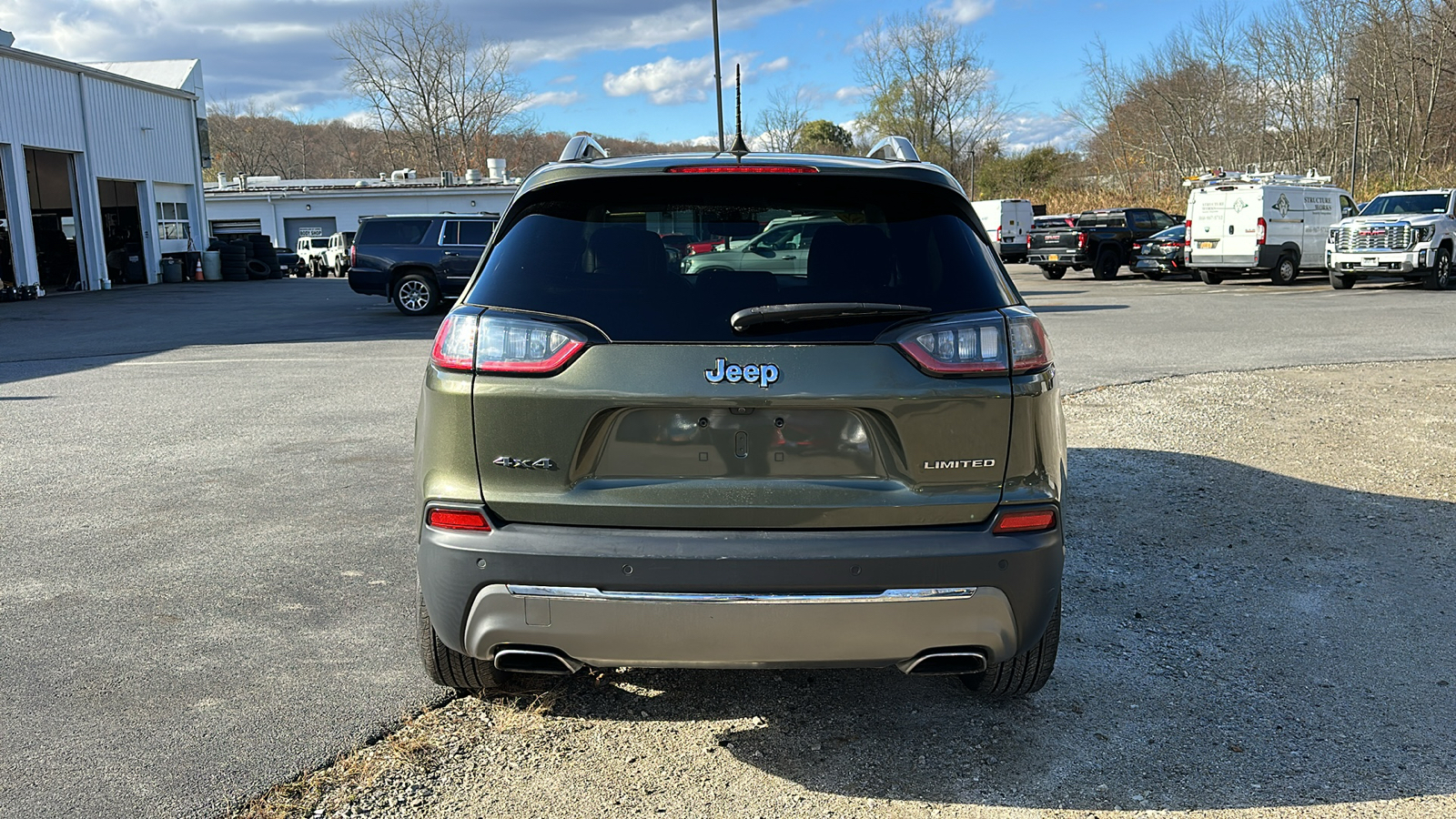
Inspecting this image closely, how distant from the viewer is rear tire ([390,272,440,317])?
2130 centimetres

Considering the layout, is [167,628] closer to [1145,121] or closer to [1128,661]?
[1128,661]

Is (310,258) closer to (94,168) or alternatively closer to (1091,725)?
(94,168)

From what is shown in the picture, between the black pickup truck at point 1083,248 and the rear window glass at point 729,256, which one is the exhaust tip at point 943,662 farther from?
the black pickup truck at point 1083,248

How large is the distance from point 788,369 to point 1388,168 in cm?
5555

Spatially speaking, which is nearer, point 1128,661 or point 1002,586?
point 1002,586

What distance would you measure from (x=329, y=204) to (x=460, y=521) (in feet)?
190

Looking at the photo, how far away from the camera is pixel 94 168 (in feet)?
108

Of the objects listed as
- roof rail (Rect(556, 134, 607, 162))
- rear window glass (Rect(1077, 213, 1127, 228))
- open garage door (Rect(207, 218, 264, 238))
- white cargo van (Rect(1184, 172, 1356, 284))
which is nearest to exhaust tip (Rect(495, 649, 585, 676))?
roof rail (Rect(556, 134, 607, 162))

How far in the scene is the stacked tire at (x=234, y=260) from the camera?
1518 inches

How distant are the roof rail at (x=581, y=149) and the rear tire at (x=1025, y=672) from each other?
210 centimetres

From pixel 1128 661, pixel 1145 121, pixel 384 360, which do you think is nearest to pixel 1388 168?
pixel 1145 121

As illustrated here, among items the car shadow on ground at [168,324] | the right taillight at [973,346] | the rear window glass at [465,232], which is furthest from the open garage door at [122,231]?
the right taillight at [973,346]

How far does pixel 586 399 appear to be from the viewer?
2.84m

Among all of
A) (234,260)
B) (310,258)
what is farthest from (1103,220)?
(310,258)
